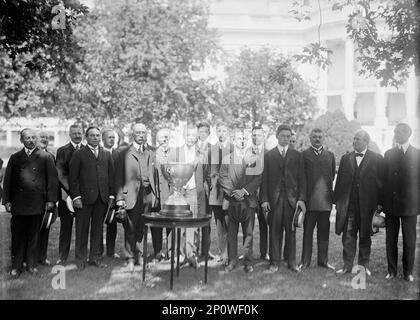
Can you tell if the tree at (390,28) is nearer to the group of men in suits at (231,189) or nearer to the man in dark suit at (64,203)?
the group of men in suits at (231,189)

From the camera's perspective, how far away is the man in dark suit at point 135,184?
7594 mm

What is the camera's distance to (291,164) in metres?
7.61

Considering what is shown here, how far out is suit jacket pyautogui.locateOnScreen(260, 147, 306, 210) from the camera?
7.58 meters

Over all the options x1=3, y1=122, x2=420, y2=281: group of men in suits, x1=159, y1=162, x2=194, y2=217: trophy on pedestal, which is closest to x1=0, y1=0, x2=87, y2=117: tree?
x1=3, y1=122, x2=420, y2=281: group of men in suits

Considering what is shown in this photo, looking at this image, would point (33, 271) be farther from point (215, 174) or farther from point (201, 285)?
point (215, 174)

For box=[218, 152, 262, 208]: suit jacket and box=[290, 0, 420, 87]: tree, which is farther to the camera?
box=[218, 152, 262, 208]: suit jacket

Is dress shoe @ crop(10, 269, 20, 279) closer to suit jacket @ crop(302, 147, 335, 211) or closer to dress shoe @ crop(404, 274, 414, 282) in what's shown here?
suit jacket @ crop(302, 147, 335, 211)

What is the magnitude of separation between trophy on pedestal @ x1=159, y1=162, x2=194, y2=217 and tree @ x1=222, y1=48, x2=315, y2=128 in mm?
7399

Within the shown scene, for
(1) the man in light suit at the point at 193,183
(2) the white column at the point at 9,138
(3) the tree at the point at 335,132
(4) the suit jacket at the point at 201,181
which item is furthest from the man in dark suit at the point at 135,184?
(2) the white column at the point at 9,138

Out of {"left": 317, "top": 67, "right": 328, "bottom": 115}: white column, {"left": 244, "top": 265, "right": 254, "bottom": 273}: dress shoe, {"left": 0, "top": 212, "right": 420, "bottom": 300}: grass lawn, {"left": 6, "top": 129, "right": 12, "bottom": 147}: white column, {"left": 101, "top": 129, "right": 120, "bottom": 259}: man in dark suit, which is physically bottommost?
{"left": 0, "top": 212, "right": 420, "bottom": 300}: grass lawn

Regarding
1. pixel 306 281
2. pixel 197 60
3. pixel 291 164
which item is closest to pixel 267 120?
pixel 197 60

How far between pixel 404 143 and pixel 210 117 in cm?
Result: 715

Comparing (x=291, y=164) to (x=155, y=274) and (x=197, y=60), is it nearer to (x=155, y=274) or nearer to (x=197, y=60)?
(x=155, y=274)

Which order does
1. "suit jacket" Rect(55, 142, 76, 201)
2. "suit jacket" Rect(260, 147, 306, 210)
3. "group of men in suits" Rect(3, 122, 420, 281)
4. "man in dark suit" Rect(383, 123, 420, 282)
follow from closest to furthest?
"man in dark suit" Rect(383, 123, 420, 282)
"group of men in suits" Rect(3, 122, 420, 281)
"suit jacket" Rect(260, 147, 306, 210)
"suit jacket" Rect(55, 142, 76, 201)
